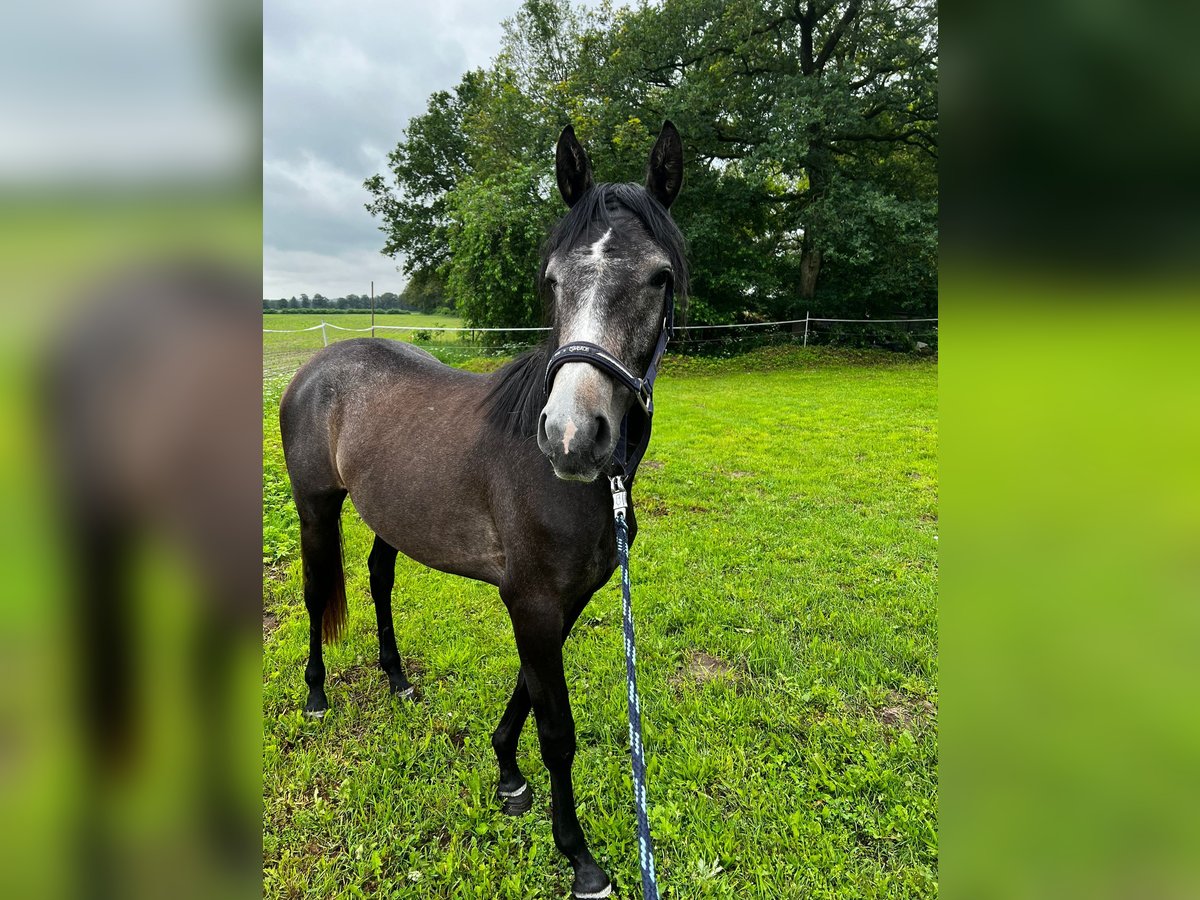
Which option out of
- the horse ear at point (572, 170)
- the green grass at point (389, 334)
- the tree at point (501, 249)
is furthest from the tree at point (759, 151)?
the horse ear at point (572, 170)

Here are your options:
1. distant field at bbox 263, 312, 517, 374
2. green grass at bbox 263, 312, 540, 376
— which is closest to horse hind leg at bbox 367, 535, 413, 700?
distant field at bbox 263, 312, 517, 374

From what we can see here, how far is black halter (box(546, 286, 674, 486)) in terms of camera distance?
1.54 m

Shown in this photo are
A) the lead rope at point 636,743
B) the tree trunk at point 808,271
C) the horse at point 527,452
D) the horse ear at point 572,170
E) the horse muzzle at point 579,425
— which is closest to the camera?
the lead rope at point 636,743

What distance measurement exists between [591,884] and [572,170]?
8.11 ft

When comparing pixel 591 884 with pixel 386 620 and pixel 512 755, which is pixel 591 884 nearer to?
pixel 512 755

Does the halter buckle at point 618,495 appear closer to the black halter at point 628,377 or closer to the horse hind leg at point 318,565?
the black halter at point 628,377

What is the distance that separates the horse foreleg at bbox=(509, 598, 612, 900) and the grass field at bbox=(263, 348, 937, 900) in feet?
0.35

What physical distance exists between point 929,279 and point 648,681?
685 inches

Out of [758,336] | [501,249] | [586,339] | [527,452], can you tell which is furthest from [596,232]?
[758,336]

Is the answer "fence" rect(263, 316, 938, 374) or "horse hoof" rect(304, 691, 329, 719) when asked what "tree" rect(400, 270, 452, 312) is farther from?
"horse hoof" rect(304, 691, 329, 719)

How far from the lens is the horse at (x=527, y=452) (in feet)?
5.49

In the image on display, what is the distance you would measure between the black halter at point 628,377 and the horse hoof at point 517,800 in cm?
145
